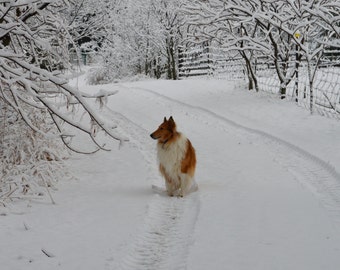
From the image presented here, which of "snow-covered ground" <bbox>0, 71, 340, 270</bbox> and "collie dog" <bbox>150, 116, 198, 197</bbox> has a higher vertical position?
"collie dog" <bbox>150, 116, 198, 197</bbox>

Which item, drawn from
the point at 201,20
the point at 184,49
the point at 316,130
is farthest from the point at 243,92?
the point at 184,49

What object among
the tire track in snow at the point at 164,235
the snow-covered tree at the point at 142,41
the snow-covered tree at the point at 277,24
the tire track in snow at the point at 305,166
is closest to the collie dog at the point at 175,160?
the tire track in snow at the point at 164,235

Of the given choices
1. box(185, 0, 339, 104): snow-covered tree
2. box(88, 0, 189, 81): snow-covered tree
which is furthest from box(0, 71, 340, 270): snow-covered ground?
box(88, 0, 189, 81): snow-covered tree

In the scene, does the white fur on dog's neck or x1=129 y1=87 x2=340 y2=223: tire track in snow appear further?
the white fur on dog's neck

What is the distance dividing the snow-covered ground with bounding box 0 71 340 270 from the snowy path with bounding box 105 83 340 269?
15mm

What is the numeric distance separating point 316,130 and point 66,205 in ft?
23.4

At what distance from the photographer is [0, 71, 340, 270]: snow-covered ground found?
4672mm

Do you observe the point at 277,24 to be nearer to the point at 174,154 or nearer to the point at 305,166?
the point at 305,166

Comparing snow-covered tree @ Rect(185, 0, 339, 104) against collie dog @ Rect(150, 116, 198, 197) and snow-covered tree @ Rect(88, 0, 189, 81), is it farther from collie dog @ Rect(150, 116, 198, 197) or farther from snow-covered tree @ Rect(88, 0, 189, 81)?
snow-covered tree @ Rect(88, 0, 189, 81)

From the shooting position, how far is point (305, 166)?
8430 mm

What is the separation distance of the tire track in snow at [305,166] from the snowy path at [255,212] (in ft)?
0.04

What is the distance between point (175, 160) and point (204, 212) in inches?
48.0

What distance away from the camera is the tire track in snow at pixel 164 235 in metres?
4.64

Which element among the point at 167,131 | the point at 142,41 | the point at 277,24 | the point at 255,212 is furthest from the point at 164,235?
the point at 142,41
